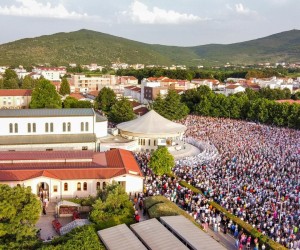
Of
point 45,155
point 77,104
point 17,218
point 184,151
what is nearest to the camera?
point 17,218

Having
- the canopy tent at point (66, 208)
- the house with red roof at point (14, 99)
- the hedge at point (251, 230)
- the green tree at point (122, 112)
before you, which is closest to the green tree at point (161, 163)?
the hedge at point (251, 230)

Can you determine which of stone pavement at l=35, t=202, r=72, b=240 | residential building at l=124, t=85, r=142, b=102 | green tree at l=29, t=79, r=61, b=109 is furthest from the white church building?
residential building at l=124, t=85, r=142, b=102

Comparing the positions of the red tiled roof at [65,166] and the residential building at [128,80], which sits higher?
the residential building at [128,80]

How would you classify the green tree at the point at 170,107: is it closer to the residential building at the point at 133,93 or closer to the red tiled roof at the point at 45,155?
the red tiled roof at the point at 45,155

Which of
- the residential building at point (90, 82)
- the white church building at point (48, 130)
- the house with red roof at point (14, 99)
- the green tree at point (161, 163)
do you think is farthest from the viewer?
the residential building at point (90, 82)

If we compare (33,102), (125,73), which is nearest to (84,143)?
(33,102)

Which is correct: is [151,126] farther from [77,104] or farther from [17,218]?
[17,218]

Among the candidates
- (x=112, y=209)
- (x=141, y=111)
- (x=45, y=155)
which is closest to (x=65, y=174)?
(x=45, y=155)
